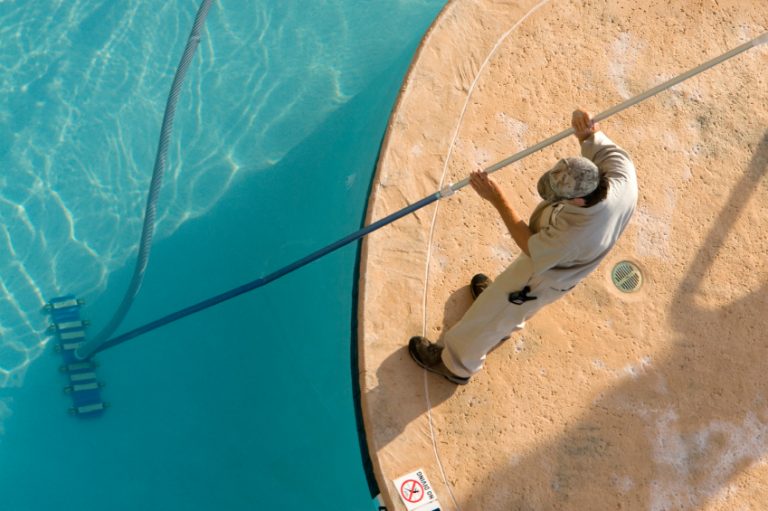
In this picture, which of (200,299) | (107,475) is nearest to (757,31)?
(200,299)

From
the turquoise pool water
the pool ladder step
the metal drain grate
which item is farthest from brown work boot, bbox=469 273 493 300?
the pool ladder step

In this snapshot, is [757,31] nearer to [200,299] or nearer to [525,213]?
[525,213]

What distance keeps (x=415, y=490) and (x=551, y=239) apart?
4.79ft

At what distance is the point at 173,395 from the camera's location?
462cm

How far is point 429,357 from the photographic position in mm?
3701

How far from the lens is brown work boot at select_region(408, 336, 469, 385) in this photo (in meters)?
3.70

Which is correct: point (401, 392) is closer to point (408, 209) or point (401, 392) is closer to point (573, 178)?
point (408, 209)

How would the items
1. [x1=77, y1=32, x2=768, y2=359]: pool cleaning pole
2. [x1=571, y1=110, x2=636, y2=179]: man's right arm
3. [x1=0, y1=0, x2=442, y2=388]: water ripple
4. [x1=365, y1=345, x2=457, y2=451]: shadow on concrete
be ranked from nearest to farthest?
[x1=571, y1=110, x2=636, y2=179]: man's right arm → [x1=77, y1=32, x2=768, y2=359]: pool cleaning pole → [x1=365, y1=345, x2=457, y2=451]: shadow on concrete → [x1=0, y1=0, x2=442, y2=388]: water ripple

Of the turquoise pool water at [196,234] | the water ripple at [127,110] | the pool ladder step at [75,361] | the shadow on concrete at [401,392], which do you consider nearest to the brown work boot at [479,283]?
the shadow on concrete at [401,392]

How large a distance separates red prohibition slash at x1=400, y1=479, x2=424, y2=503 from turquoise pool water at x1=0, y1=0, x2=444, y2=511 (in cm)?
89

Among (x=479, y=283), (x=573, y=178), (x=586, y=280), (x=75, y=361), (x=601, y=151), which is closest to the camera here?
(x=573, y=178)

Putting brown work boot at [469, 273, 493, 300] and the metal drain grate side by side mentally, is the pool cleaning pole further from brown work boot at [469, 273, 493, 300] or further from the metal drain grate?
the metal drain grate

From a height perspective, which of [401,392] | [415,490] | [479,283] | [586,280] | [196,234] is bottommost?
[415,490]

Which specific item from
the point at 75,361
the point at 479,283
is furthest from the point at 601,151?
the point at 75,361
